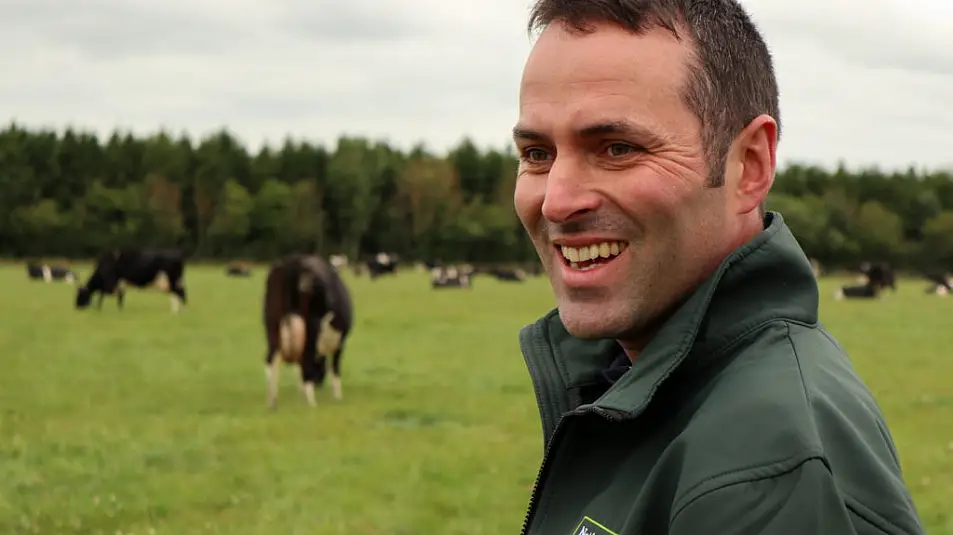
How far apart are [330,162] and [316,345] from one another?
3208 inches

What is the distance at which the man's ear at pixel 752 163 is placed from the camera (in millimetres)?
1849

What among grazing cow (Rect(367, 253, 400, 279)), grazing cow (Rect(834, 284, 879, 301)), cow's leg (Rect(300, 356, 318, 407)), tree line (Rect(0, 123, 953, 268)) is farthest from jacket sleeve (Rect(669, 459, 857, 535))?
tree line (Rect(0, 123, 953, 268))

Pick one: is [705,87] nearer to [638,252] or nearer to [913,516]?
[638,252]

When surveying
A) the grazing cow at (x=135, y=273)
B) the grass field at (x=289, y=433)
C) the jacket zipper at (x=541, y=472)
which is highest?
the jacket zipper at (x=541, y=472)

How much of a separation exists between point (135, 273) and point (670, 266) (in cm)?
3068

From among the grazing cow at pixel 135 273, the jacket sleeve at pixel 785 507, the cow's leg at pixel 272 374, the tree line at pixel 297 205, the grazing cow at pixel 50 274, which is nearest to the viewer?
the jacket sleeve at pixel 785 507

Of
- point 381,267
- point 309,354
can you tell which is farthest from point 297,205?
point 309,354

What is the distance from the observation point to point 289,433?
10703 millimetres

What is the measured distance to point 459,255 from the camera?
293ft

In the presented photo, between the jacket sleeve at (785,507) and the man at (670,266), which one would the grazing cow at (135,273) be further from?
the jacket sleeve at (785,507)

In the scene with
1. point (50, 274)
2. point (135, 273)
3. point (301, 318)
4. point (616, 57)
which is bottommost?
point (50, 274)

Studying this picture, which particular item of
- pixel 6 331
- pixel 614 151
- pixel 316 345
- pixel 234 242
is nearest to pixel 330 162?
pixel 234 242

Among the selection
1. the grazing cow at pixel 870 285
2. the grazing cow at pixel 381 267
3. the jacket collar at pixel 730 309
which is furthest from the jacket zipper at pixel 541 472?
the grazing cow at pixel 381 267

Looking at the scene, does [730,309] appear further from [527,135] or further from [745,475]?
[527,135]
